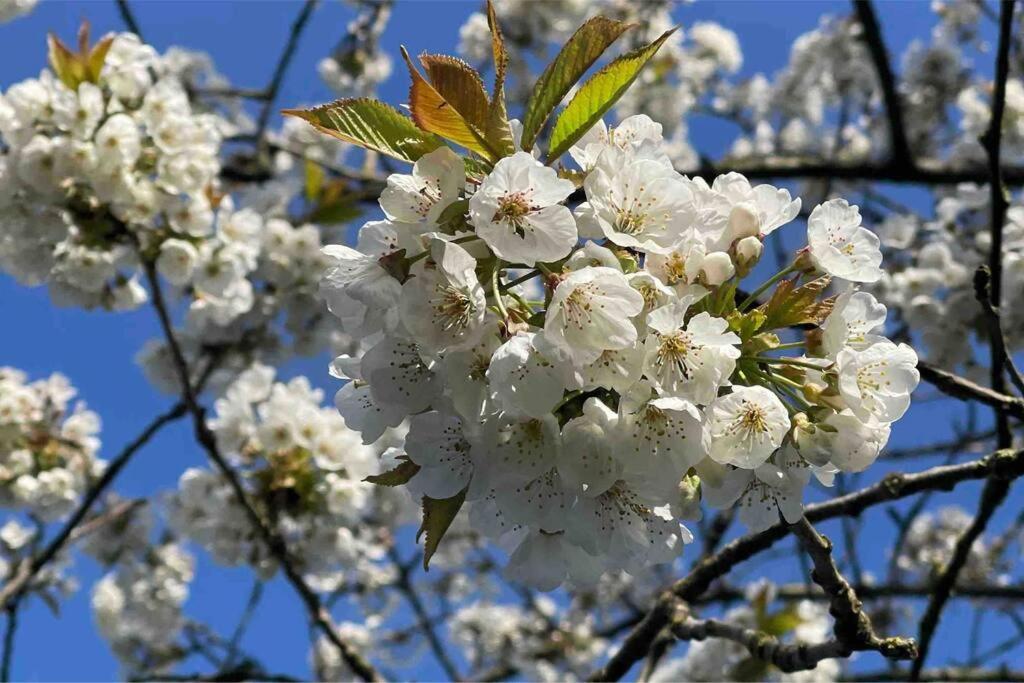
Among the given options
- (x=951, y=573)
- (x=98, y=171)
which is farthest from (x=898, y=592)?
(x=98, y=171)

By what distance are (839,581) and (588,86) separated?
40.1 inches

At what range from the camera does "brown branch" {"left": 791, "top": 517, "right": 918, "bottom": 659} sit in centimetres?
155

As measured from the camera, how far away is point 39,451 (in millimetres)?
4402

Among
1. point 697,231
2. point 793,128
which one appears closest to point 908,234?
point 697,231

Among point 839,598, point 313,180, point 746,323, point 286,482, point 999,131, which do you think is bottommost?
point 839,598

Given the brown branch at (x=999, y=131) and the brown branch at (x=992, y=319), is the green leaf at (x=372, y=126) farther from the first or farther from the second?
the brown branch at (x=999, y=131)

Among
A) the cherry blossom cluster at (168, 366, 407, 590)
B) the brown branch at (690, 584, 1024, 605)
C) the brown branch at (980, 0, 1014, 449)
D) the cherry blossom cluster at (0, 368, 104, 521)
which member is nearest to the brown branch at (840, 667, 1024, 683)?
the brown branch at (690, 584, 1024, 605)

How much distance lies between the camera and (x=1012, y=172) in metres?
4.69

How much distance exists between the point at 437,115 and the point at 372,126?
0.15 m

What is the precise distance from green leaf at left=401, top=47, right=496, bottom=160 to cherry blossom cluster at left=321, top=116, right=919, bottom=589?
0.20ft

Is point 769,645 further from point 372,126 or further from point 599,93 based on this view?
point 372,126

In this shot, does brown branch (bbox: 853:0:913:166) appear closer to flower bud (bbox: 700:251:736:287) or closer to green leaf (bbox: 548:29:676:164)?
green leaf (bbox: 548:29:676:164)

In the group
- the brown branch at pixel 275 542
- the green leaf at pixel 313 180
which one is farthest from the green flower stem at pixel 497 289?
the green leaf at pixel 313 180

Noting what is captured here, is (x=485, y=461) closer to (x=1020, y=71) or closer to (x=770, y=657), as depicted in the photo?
(x=770, y=657)
